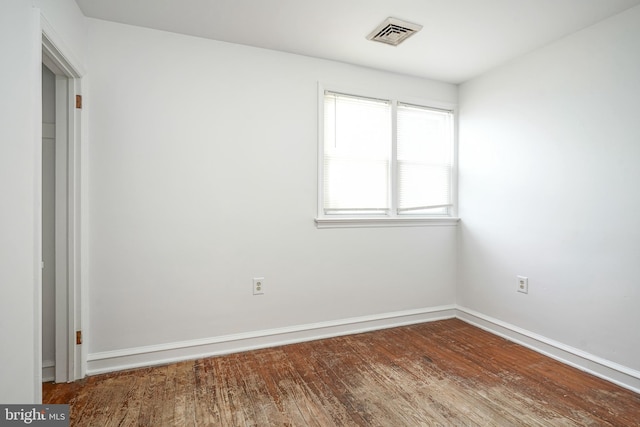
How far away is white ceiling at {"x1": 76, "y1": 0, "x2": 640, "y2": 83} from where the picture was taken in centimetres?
219

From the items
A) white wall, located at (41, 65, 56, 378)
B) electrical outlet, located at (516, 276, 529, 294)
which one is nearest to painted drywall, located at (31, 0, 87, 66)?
white wall, located at (41, 65, 56, 378)

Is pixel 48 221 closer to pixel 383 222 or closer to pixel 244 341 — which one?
pixel 244 341

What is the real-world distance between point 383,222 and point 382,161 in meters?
0.61

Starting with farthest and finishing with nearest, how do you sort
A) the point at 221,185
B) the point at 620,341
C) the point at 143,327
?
the point at 221,185
the point at 143,327
the point at 620,341

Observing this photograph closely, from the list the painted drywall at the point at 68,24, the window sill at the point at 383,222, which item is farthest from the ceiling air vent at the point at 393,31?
the painted drywall at the point at 68,24

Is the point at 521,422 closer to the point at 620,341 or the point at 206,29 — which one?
the point at 620,341

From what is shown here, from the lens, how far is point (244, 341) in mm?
2740

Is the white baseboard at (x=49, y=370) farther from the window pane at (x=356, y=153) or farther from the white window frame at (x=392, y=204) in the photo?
the window pane at (x=356, y=153)

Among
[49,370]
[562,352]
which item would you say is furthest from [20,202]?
[562,352]

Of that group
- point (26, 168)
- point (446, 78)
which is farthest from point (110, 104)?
point (446, 78)

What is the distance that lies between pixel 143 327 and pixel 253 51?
2.35m

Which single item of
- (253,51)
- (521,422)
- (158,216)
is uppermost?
(253,51)

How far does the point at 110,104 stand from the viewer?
2.38 meters

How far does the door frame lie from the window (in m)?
1.81
